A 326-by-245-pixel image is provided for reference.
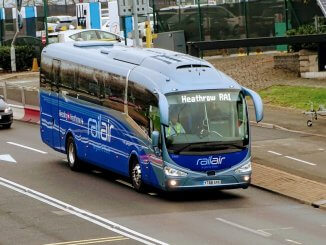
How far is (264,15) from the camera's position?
4862cm

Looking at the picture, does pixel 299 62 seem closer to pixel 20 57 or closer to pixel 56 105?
pixel 56 105

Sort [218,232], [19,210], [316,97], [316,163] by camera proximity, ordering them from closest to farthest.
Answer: [218,232] → [19,210] → [316,163] → [316,97]

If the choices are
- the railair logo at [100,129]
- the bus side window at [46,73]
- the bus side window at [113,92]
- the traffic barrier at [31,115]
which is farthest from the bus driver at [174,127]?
the traffic barrier at [31,115]

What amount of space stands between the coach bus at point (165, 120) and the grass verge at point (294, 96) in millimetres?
10782

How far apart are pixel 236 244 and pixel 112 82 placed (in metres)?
8.34

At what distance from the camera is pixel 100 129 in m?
26.1

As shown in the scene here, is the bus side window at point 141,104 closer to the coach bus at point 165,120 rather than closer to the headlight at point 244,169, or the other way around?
the coach bus at point 165,120

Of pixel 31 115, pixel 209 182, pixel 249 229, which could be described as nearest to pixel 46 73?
pixel 209 182

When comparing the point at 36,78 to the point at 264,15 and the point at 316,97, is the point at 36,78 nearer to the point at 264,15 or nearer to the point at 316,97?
the point at 264,15

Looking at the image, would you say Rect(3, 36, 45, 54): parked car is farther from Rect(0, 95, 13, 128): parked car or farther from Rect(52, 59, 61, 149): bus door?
Rect(52, 59, 61, 149): bus door

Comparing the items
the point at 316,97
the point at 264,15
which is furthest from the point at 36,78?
the point at 316,97

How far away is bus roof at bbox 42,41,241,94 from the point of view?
76.6 ft

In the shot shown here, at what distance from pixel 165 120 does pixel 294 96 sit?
15.4 meters

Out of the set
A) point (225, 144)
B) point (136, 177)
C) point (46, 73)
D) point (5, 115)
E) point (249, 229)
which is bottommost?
point (249, 229)
